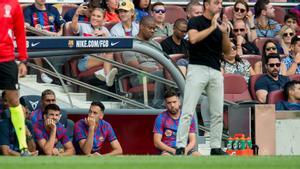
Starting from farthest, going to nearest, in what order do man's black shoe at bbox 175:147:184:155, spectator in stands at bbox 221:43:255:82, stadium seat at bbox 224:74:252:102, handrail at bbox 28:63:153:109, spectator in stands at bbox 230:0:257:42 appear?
spectator in stands at bbox 230:0:257:42 < spectator in stands at bbox 221:43:255:82 < stadium seat at bbox 224:74:252:102 < handrail at bbox 28:63:153:109 < man's black shoe at bbox 175:147:184:155

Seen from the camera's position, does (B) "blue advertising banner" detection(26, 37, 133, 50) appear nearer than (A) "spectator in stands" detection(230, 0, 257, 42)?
Yes

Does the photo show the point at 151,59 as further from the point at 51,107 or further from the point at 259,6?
the point at 259,6

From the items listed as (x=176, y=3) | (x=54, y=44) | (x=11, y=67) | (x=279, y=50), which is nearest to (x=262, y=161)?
(x=11, y=67)

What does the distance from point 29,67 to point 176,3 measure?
6048mm

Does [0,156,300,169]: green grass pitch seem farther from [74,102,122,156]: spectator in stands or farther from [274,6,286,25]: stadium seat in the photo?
[274,6,286,25]: stadium seat

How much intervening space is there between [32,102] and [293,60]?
5.48 m

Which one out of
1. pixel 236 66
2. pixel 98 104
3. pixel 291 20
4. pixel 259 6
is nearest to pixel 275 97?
pixel 236 66

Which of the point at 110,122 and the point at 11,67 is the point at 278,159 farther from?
the point at 110,122

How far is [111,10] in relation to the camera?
66.2ft

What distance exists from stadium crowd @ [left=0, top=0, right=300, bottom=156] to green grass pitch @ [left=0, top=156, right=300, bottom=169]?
2049mm

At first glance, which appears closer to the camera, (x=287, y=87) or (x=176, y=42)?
(x=287, y=87)

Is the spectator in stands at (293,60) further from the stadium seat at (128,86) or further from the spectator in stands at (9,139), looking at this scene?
the spectator in stands at (9,139)

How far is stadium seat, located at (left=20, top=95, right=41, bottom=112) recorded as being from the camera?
16031mm

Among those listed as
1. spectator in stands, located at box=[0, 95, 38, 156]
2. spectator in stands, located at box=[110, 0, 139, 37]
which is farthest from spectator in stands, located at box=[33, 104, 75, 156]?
spectator in stands, located at box=[110, 0, 139, 37]
